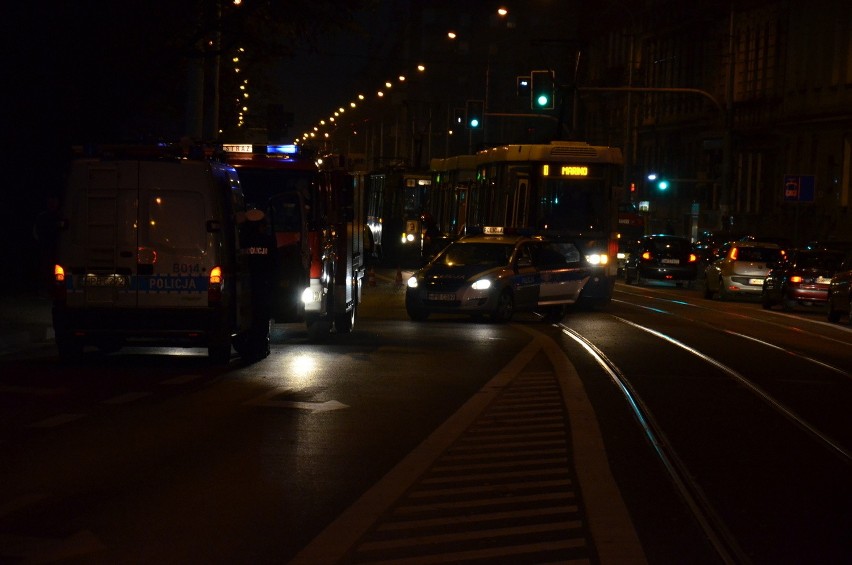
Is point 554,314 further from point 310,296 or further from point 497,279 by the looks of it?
point 310,296

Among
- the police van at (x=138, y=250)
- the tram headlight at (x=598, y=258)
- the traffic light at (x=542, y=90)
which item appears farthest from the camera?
the traffic light at (x=542, y=90)

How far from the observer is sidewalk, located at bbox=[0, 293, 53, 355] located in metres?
19.0

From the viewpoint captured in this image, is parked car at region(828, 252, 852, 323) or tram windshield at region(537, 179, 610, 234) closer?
parked car at region(828, 252, 852, 323)

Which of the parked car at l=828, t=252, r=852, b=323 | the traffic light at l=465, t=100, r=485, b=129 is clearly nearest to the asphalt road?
the parked car at l=828, t=252, r=852, b=323

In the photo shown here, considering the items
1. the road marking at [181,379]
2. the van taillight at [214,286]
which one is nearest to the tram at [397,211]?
the van taillight at [214,286]

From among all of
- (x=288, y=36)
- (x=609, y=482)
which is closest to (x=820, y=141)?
(x=288, y=36)

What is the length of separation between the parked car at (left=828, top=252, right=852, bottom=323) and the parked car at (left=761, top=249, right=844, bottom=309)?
178 cm

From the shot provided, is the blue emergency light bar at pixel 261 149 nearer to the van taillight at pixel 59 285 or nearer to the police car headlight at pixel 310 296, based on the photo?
the police car headlight at pixel 310 296

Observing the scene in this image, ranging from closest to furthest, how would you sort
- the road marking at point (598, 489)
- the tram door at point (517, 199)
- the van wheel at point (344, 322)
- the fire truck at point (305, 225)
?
the road marking at point (598, 489) → the fire truck at point (305, 225) → the van wheel at point (344, 322) → the tram door at point (517, 199)

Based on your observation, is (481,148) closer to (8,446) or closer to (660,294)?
(660,294)

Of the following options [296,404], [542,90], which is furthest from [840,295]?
[296,404]

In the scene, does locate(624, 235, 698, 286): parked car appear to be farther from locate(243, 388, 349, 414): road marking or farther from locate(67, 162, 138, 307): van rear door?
locate(243, 388, 349, 414): road marking

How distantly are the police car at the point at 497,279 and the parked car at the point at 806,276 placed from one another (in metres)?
6.79

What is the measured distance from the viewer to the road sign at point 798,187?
42719 mm
